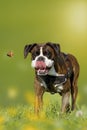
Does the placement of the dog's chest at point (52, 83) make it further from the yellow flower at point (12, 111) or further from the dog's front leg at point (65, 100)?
the yellow flower at point (12, 111)

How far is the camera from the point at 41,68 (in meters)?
4.27

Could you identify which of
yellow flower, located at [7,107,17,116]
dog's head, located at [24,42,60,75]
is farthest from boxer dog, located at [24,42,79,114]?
yellow flower, located at [7,107,17,116]

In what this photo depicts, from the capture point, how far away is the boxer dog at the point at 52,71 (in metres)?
4.30

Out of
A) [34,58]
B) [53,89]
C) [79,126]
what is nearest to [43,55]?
[34,58]

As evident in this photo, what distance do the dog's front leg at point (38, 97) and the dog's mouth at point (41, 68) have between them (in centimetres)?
23

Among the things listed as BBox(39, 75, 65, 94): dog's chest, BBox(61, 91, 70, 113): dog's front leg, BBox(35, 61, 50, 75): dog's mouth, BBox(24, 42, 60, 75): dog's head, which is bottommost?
BBox(61, 91, 70, 113): dog's front leg

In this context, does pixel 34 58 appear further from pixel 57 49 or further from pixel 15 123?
pixel 15 123

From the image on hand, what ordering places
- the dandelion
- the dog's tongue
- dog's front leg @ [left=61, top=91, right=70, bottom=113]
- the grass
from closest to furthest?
the grass < the dog's tongue < the dandelion < dog's front leg @ [left=61, top=91, right=70, bottom=113]

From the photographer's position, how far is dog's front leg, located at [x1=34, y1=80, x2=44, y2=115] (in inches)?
179

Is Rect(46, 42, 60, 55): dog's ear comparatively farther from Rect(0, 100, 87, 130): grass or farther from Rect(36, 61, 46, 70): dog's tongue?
Rect(0, 100, 87, 130): grass

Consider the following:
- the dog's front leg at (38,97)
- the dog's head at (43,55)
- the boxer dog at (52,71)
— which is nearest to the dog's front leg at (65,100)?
the boxer dog at (52,71)

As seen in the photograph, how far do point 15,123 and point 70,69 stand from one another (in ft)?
2.90

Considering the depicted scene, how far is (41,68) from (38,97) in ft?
1.17

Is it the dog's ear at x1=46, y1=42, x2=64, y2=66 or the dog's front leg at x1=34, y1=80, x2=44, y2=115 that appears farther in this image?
the dog's front leg at x1=34, y1=80, x2=44, y2=115
